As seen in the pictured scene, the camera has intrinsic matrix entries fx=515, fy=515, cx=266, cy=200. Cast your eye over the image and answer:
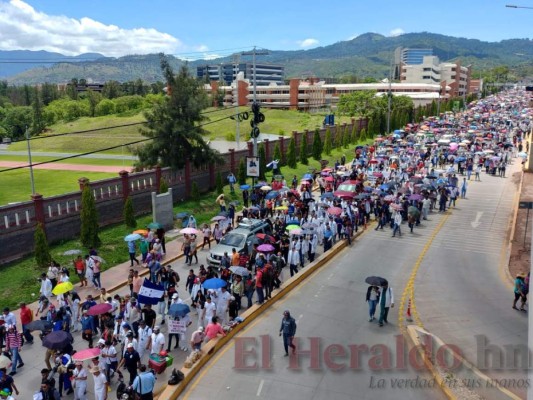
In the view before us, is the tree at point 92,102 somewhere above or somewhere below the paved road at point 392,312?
above

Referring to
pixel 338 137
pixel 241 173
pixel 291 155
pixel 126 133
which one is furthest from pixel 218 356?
pixel 126 133

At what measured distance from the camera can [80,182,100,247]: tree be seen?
23.2 m

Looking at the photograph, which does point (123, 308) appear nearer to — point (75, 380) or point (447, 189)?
point (75, 380)

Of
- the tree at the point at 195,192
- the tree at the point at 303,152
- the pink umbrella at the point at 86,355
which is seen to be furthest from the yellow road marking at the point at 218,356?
the tree at the point at 303,152

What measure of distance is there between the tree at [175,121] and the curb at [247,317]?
41.8ft

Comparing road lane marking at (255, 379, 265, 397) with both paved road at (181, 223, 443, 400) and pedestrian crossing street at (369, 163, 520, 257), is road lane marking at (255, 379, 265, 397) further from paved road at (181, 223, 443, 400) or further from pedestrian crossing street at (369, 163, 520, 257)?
pedestrian crossing street at (369, 163, 520, 257)

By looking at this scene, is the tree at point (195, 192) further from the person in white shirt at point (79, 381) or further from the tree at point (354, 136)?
the tree at point (354, 136)

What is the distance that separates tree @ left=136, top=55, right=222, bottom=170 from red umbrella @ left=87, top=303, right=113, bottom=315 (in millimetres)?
18459

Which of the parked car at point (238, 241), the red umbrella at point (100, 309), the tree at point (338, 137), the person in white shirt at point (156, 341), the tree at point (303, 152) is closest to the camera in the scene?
the person in white shirt at point (156, 341)

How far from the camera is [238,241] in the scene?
832 inches

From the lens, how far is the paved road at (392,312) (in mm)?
12039

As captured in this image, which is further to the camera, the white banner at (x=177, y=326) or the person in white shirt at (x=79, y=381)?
the white banner at (x=177, y=326)

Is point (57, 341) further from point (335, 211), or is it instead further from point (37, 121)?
point (37, 121)

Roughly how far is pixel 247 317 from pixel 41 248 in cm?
1035
